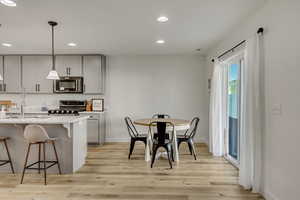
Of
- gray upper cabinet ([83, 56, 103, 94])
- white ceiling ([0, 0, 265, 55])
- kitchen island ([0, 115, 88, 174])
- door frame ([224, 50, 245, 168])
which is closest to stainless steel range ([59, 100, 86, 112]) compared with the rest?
gray upper cabinet ([83, 56, 103, 94])

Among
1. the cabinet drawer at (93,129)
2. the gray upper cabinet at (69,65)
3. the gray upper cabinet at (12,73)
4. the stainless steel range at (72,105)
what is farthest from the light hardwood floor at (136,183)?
the gray upper cabinet at (12,73)

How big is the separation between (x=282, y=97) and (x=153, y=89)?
3896mm

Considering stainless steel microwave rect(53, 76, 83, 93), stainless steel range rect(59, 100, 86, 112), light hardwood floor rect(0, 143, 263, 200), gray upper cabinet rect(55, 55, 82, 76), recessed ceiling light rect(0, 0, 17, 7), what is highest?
recessed ceiling light rect(0, 0, 17, 7)

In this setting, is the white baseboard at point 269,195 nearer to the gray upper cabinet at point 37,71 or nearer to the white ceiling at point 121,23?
the white ceiling at point 121,23

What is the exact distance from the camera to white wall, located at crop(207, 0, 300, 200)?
6.59 feet

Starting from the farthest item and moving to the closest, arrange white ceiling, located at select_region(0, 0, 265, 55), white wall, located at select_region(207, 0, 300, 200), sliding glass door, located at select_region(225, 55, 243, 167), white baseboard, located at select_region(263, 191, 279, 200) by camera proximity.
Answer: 1. sliding glass door, located at select_region(225, 55, 243, 167)
2. white ceiling, located at select_region(0, 0, 265, 55)
3. white baseboard, located at select_region(263, 191, 279, 200)
4. white wall, located at select_region(207, 0, 300, 200)

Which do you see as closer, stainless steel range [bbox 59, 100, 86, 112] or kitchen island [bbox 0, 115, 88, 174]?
kitchen island [bbox 0, 115, 88, 174]

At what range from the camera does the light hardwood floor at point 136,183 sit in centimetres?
266

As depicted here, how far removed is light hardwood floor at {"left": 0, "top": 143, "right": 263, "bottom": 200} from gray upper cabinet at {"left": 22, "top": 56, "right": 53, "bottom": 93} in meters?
2.83

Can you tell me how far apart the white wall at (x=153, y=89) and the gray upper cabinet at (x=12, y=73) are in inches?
97.0

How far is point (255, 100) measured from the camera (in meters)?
2.62

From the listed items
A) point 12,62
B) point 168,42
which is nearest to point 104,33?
point 168,42

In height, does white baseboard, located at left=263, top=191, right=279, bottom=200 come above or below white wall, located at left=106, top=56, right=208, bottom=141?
below

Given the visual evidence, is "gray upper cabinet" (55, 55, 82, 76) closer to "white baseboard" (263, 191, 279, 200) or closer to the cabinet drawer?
the cabinet drawer
